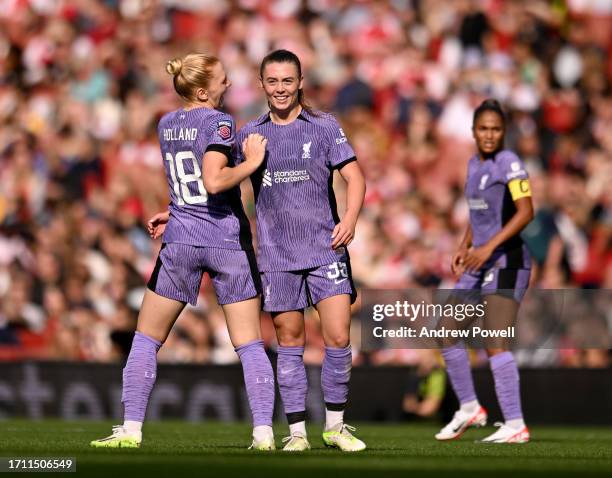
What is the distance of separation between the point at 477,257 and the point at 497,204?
0.51 metres

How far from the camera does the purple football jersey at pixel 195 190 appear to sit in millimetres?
7262

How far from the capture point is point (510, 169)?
9219mm

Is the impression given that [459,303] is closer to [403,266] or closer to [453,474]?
[453,474]

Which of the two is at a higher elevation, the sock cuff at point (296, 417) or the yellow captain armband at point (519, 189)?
the yellow captain armband at point (519, 189)

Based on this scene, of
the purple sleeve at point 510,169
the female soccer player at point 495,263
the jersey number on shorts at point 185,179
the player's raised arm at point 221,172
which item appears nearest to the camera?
the player's raised arm at point 221,172

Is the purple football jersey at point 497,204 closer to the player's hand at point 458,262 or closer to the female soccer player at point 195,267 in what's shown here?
the player's hand at point 458,262

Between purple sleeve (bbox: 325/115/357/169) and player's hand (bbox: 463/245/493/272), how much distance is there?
1.69 m

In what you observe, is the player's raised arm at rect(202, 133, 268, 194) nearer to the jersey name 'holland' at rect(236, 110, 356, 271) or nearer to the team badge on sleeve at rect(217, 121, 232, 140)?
the team badge on sleeve at rect(217, 121, 232, 140)

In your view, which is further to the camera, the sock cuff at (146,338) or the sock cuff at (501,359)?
the sock cuff at (501,359)

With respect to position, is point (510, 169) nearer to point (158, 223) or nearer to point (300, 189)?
point (300, 189)

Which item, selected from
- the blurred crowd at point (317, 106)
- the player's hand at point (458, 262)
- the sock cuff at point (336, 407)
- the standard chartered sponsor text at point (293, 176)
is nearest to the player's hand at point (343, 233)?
the standard chartered sponsor text at point (293, 176)

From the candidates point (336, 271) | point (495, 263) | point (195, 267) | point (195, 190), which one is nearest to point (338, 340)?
point (336, 271)

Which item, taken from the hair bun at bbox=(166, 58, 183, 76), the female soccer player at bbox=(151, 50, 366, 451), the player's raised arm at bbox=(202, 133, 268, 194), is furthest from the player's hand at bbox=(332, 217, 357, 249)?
the hair bun at bbox=(166, 58, 183, 76)

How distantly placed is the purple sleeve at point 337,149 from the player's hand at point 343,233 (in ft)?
1.22
